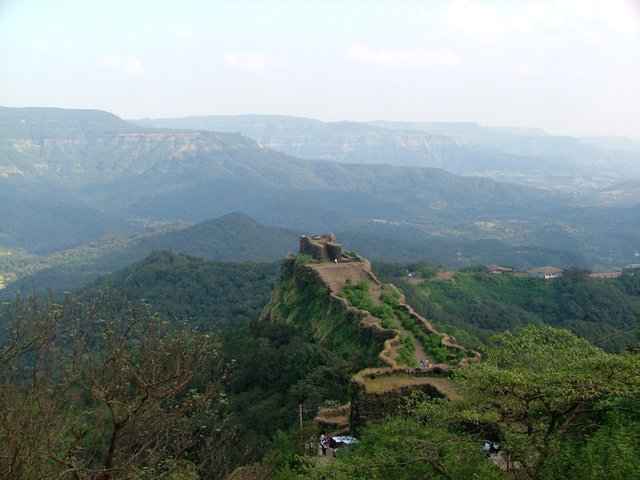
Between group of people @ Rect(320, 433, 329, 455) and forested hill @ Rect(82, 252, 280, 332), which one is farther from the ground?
group of people @ Rect(320, 433, 329, 455)

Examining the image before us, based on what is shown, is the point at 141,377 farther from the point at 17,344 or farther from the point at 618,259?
the point at 618,259

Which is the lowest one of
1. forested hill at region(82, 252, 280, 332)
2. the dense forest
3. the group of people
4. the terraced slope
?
forested hill at region(82, 252, 280, 332)

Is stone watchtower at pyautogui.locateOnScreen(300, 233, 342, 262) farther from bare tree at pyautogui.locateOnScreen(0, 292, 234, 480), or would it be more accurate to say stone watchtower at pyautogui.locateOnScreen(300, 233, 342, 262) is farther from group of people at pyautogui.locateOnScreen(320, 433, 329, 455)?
bare tree at pyautogui.locateOnScreen(0, 292, 234, 480)

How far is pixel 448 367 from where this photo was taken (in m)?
22.0

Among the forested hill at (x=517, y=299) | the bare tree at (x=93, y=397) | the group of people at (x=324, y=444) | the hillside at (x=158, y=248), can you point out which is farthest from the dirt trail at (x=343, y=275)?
the hillside at (x=158, y=248)

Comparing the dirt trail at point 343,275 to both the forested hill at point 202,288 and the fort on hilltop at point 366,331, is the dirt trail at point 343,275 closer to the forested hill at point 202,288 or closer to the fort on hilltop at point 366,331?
the fort on hilltop at point 366,331

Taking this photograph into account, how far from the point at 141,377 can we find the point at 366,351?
1814 centimetres

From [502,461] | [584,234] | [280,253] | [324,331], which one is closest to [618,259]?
[584,234]

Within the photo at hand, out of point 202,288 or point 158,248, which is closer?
point 202,288

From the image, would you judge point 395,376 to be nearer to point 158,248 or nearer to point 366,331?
point 366,331

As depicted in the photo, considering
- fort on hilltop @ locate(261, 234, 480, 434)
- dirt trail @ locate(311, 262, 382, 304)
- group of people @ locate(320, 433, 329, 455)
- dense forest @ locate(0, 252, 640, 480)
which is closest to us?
dense forest @ locate(0, 252, 640, 480)

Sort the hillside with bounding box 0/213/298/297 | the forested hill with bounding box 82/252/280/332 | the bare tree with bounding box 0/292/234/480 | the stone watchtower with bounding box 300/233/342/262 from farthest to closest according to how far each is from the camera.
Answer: the hillside with bounding box 0/213/298/297, the forested hill with bounding box 82/252/280/332, the stone watchtower with bounding box 300/233/342/262, the bare tree with bounding box 0/292/234/480

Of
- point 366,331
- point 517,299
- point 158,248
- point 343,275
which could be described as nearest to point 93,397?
point 366,331

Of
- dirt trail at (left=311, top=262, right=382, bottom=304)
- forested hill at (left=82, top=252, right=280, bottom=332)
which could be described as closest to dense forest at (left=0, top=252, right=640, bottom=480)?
dirt trail at (left=311, top=262, right=382, bottom=304)
